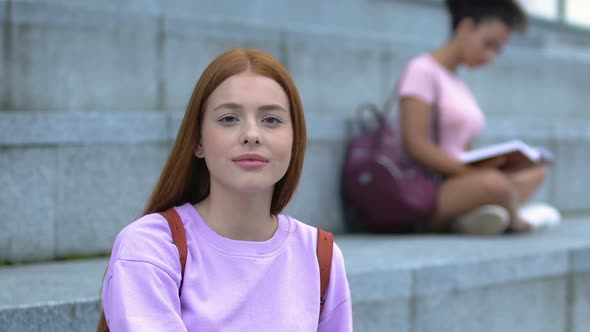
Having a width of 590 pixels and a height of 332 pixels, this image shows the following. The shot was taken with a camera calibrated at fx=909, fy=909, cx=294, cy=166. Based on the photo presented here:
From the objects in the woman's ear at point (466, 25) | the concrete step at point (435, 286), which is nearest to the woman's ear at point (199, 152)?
the concrete step at point (435, 286)

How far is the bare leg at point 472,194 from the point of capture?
16.9 ft

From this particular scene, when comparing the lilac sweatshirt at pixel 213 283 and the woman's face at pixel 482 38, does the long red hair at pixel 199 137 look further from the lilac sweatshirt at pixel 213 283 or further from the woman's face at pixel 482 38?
the woman's face at pixel 482 38

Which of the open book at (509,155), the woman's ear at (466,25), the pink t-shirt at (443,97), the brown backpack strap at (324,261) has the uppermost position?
the woman's ear at (466,25)

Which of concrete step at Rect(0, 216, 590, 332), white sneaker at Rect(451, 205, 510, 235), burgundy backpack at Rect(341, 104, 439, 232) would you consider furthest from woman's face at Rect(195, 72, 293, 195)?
white sneaker at Rect(451, 205, 510, 235)

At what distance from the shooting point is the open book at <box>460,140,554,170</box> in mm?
5090

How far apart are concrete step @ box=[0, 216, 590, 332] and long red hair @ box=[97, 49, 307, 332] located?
85 cm

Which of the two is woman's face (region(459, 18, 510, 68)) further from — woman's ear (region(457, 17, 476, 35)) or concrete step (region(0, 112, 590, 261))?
concrete step (region(0, 112, 590, 261))

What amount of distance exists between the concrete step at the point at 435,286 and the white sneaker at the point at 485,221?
77 mm

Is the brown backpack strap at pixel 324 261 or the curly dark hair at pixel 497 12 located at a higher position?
the curly dark hair at pixel 497 12

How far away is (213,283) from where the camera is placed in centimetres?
212

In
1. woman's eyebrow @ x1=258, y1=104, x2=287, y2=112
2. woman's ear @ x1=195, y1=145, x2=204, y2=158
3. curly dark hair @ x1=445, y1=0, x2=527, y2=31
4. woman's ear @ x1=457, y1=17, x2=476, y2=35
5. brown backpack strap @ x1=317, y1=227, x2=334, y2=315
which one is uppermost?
woman's eyebrow @ x1=258, y1=104, x2=287, y2=112

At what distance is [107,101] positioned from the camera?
15.1 feet

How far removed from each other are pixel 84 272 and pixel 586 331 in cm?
277

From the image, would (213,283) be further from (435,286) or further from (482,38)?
(482,38)
